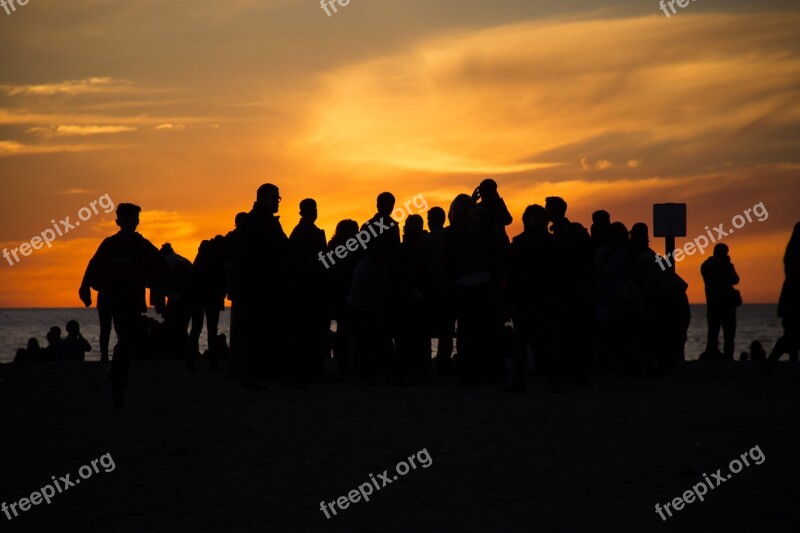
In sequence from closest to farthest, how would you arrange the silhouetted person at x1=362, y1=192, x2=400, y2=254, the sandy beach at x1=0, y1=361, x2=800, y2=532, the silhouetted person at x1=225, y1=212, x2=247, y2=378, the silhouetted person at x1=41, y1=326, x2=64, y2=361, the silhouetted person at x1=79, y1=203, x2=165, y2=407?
the sandy beach at x1=0, y1=361, x2=800, y2=532 < the silhouetted person at x1=79, y1=203, x2=165, y2=407 < the silhouetted person at x1=225, y1=212, x2=247, y2=378 < the silhouetted person at x1=362, y1=192, x2=400, y2=254 < the silhouetted person at x1=41, y1=326, x2=64, y2=361

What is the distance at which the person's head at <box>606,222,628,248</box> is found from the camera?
16109 mm

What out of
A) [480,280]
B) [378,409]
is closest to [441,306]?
[480,280]

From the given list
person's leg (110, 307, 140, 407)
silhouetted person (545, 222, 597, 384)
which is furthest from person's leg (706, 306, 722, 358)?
person's leg (110, 307, 140, 407)

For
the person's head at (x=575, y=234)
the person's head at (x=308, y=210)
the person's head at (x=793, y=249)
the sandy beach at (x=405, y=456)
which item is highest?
the person's head at (x=308, y=210)

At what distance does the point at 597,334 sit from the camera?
660 inches

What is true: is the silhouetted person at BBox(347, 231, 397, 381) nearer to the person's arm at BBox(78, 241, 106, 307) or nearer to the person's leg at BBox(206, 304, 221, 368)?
the person's leg at BBox(206, 304, 221, 368)

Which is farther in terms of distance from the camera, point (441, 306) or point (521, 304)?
point (441, 306)

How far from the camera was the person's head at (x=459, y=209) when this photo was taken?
1438 centimetres

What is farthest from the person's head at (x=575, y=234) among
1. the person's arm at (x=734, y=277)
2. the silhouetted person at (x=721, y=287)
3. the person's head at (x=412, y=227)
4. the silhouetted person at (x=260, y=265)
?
the person's arm at (x=734, y=277)

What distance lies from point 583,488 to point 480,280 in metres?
6.68

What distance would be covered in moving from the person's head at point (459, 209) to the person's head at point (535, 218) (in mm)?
859

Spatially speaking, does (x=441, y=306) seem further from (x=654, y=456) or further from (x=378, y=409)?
(x=654, y=456)

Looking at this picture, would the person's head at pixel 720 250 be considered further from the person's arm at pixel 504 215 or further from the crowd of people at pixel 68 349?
the crowd of people at pixel 68 349

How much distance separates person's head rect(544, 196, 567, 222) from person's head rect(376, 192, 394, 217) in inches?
86.8
